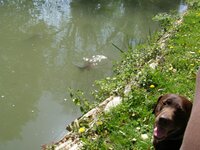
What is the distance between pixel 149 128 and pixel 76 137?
0.86 meters

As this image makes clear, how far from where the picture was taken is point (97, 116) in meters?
4.34

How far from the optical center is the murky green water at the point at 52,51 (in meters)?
6.04

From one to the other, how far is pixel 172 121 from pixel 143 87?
2025mm

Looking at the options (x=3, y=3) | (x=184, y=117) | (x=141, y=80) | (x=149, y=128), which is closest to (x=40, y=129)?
(x=141, y=80)

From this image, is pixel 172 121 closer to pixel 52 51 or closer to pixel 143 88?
pixel 143 88

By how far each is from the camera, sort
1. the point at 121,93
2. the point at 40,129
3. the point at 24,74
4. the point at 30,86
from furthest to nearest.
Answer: the point at 24,74
the point at 30,86
the point at 40,129
the point at 121,93

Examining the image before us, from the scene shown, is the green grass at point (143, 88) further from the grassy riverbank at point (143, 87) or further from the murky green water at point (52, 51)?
the murky green water at point (52, 51)

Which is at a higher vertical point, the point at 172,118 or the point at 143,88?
the point at 143,88

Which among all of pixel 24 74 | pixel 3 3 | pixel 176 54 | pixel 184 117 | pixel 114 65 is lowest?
pixel 184 117

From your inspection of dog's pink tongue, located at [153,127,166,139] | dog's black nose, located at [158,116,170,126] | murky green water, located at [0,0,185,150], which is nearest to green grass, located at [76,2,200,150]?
dog's pink tongue, located at [153,127,166,139]

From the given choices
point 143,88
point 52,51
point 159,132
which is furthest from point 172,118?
point 52,51

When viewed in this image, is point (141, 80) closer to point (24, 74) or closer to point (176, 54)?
point (176, 54)

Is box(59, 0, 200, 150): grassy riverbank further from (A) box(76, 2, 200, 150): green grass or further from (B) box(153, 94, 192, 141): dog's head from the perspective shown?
(B) box(153, 94, 192, 141): dog's head

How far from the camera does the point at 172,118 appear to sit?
2.82 meters
